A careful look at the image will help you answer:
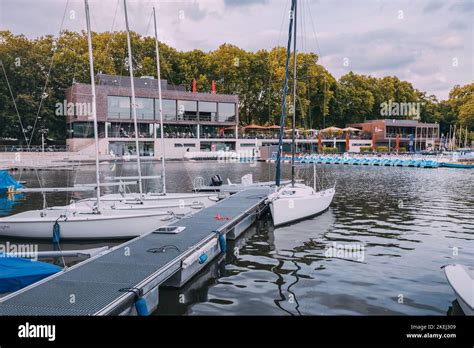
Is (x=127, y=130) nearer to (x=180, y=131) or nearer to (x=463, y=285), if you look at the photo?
(x=180, y=131)

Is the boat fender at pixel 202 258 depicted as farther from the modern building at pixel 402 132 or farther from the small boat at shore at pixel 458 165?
the modern building at pixel 402 132

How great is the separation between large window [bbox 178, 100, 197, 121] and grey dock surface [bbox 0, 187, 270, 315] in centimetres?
6441

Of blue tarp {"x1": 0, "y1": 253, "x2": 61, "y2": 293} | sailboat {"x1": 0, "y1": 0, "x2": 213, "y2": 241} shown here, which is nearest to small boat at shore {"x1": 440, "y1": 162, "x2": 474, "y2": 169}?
sailboat {"x1": 0, "y1": 0, "x2": 213, "y2": 241}

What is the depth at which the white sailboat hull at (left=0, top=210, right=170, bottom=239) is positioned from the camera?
16297mm

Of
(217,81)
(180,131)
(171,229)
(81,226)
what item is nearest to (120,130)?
(180,131)

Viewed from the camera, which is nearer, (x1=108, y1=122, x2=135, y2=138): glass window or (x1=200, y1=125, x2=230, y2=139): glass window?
(x1=108, y1=122, x2=135, y2=138): glass window

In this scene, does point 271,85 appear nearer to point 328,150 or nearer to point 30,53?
point 328,150

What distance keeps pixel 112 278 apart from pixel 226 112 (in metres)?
76.2

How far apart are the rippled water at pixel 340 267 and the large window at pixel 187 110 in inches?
2288

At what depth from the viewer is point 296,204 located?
20.3 m

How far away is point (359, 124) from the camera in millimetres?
107188

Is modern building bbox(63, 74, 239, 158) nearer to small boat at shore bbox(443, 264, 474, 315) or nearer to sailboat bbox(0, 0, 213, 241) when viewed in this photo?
sailboat bbox(0, 0, 213, 241)

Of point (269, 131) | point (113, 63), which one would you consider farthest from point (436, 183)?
point (113, 63)

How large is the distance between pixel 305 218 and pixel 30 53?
63080mm
